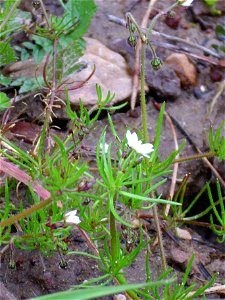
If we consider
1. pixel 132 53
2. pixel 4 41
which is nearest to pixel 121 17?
pixel 132 53

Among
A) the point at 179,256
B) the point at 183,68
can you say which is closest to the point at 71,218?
the point at 179,256

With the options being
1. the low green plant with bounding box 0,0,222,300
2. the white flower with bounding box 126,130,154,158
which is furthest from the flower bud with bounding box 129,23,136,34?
the white flower with bounding box 126,130,154,158

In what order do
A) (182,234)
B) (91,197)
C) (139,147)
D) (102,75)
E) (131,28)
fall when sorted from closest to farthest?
(91,197), (139,147), (131,28), (182,234), (102,75)

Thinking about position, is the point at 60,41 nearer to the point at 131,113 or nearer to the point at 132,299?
the point at 131,113

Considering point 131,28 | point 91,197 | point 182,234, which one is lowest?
point 182,234

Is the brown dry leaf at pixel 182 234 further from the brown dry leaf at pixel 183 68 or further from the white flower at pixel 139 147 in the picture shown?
the brown dry leaf at pixel 183 68

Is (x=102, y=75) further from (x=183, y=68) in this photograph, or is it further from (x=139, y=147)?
(x=139, y=147)
